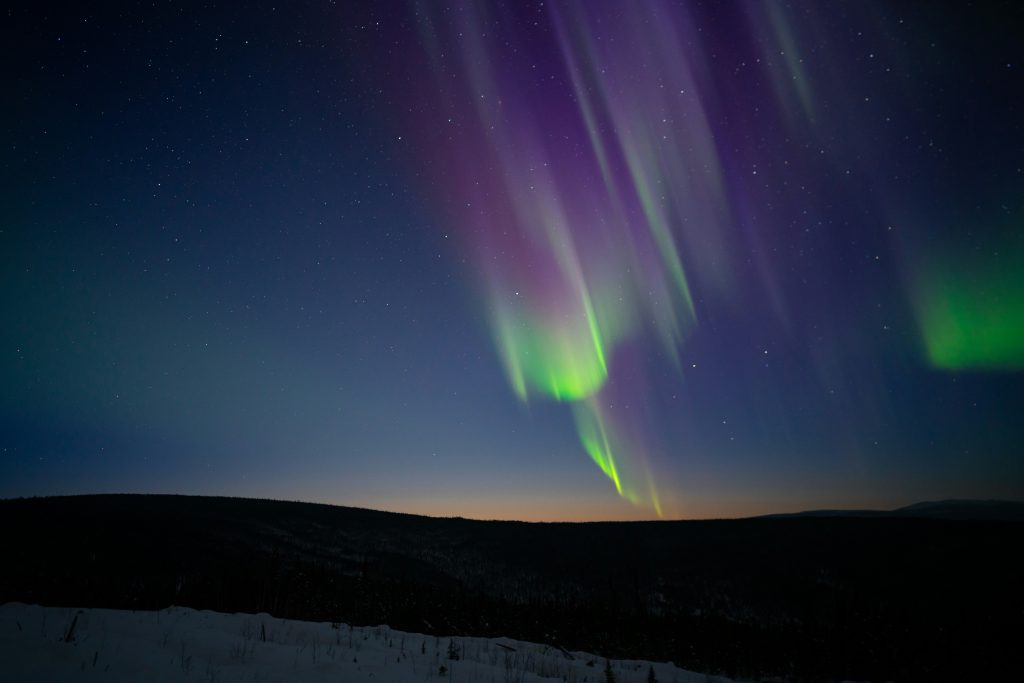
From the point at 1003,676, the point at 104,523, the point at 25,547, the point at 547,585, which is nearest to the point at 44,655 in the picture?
the point at 1003,676

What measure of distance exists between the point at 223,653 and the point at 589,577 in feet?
202

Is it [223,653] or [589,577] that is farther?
[589,577]

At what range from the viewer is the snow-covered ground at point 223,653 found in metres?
6.59

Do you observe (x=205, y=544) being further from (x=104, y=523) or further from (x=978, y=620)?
(x=978, y=620)

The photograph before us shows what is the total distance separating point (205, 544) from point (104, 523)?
42.6 feet

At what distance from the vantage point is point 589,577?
206 ft

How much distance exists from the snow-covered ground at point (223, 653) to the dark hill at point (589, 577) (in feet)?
27.0

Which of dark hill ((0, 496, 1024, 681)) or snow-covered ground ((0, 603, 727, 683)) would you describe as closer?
snow-covered ground ((0, 603, 727, 683))

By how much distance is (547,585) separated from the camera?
58531 millimetres

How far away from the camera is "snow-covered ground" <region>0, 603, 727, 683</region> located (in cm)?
659

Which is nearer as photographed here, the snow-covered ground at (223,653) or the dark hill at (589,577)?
the snow-covered ground at (223,653)

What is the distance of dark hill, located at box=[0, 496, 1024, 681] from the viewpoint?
24641mm

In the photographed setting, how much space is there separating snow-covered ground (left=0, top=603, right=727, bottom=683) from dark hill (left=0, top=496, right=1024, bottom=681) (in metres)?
8.23

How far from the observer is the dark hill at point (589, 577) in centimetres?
2464
